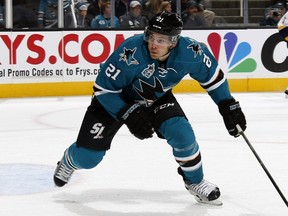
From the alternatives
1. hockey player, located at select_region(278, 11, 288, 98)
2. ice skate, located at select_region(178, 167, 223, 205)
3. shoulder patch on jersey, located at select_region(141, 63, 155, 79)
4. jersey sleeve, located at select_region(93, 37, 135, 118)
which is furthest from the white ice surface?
hockey player, located at select_region(278, 11, 288, 98)

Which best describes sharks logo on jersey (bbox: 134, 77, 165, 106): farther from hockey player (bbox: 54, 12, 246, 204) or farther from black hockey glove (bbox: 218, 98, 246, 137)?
black hockey glove (bbox: 218, 98, 246, 137)

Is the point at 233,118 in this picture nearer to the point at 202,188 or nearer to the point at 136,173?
the point at 202,188

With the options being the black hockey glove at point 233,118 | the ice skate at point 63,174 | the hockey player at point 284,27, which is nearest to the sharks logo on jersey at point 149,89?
the black hockey glove at point 233,118

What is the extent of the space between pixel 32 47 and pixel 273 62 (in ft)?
9.75

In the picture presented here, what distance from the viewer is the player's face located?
300cm

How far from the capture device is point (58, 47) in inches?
331

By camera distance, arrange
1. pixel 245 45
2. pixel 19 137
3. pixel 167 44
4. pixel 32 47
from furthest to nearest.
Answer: pixel 245 45
pixel 32 47
pixel 19 137
pixel 167 44

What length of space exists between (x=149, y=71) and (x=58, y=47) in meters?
5.45

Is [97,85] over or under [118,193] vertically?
over

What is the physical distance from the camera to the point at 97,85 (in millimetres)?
3141

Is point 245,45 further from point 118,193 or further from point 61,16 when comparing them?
point 118,193

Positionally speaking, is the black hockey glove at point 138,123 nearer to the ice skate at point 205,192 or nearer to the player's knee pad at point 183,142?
the player's knee pad at point 183,142

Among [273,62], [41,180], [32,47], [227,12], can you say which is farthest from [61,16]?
[41,180]

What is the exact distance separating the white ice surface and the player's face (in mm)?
680
